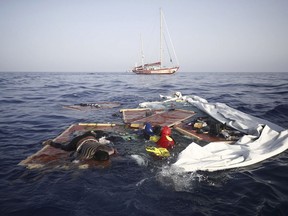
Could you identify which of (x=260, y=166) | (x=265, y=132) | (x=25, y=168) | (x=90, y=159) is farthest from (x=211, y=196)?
(x=25, y=168)

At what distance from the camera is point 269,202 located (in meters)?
4.48

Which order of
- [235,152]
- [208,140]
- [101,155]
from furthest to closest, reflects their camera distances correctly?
1. [208,140]
2. [235,152]
3. [101,155]

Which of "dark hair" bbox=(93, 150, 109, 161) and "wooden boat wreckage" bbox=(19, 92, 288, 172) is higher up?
"dark hair" bbox=(93, 150, 109, 161)

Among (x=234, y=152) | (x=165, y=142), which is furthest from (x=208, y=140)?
(x=165, y=142)

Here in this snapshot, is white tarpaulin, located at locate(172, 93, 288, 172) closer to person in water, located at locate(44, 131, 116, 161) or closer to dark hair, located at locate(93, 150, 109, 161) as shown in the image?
dark hair, located at locate(93, 150, 109, 161)

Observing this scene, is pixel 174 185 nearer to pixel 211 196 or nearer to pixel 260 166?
pixel 211 196

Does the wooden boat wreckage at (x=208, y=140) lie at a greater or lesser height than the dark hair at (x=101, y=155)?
lesser

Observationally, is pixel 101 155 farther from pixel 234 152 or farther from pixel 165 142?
pixel 234 152

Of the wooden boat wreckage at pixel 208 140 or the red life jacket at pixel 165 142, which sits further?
the red life jacket at pixel 165 142

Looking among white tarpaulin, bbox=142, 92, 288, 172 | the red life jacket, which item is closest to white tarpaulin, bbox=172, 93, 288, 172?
white tarpaulin, bbox=142, 92, 288, 172

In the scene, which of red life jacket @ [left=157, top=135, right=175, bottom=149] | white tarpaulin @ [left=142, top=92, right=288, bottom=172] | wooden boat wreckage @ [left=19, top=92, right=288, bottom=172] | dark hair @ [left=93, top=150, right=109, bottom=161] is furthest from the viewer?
red life jacket @ [left=157, top=135, right=175, bottom=149]

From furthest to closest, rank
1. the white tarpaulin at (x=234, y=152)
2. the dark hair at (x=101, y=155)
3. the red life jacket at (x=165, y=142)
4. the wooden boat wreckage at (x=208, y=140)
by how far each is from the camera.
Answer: the red life jacket at (x=165, y=142)
the dark hair at (x=101, y=155)
the wooden boat wreckage at (x=208, y=140)
the white tarpaulin at (x=234, y=152)

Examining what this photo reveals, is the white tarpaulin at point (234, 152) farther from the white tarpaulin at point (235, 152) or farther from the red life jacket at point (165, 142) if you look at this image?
the red life jacket at point (165, 142)

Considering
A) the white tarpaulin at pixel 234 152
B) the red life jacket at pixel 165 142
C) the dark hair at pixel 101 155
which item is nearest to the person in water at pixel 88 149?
the dark hair at pixel 101 155
